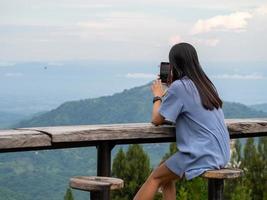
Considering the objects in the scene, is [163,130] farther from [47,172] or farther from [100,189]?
[47,172]

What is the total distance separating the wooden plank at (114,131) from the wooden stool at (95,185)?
29cm

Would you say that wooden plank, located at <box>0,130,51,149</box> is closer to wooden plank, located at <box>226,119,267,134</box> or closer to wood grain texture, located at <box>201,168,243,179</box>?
wood grain texture, located at <box>201,168,243,179</box>

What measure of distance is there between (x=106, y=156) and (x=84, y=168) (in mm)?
129519

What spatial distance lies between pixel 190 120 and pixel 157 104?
0.86ft

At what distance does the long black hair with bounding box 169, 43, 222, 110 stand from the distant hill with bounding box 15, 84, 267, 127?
162m

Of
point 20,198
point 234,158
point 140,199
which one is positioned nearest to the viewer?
point 140,199

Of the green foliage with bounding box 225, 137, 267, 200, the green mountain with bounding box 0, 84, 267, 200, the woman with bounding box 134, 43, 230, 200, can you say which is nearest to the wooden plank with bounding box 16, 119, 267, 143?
the woman with bounding box 134, 43, 230, 200

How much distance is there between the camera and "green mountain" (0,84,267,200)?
376 ft

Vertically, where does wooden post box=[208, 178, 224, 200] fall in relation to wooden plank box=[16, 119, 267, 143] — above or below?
below

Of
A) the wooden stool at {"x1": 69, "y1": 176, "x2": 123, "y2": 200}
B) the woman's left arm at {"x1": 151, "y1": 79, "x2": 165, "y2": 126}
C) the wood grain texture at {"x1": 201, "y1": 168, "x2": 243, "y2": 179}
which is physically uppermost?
the woman's left arm at {"x1": 151, "y1": 79, "x2": 165, "y2": 126}

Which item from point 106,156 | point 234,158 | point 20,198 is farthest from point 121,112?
point 106,156

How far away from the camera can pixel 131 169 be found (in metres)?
28.5

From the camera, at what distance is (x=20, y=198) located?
100438mm

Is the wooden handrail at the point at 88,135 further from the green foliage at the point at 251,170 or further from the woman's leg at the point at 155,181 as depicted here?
the green foliage at the point at 251,170
